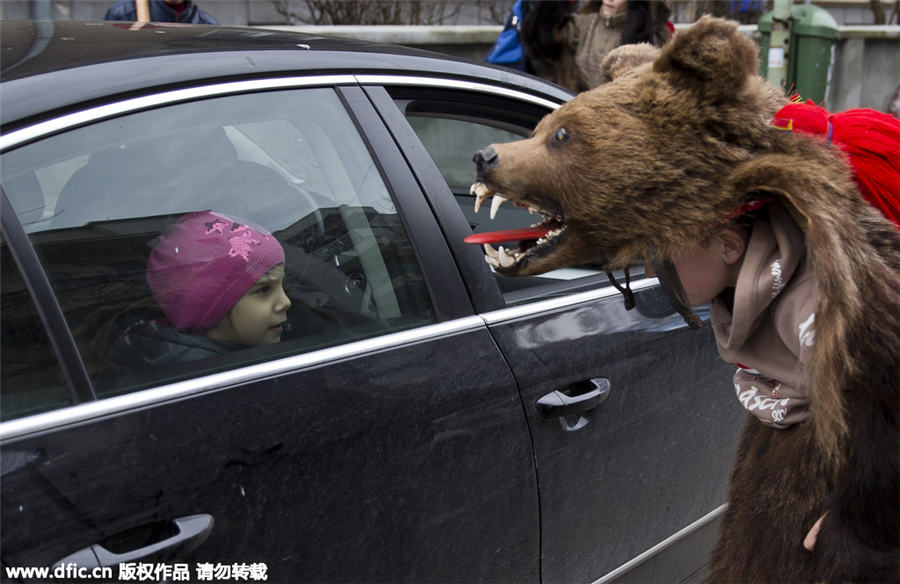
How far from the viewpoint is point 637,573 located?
244cm

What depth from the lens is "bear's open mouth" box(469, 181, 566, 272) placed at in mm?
1594

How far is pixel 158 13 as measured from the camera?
188 inches

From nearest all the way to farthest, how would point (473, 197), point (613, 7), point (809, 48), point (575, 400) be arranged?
point (575, 400) → point (473, 197) → point (613, 7) → point (809, 48)

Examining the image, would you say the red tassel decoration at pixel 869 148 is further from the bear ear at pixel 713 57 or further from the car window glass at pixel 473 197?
the car window glass at pixel 473 197

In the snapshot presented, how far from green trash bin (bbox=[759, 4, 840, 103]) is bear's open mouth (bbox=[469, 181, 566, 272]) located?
22.0ft

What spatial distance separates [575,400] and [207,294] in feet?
3.10

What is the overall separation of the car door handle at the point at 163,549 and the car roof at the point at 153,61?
2.45 feet

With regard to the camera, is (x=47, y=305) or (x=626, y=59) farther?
(x=626, y=59)

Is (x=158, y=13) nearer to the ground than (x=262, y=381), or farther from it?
farther from it

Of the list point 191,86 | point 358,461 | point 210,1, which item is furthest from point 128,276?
point 210,1

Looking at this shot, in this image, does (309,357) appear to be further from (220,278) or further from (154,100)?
(154,100)

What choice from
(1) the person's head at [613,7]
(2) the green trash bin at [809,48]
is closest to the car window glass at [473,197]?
(1) the person's head at [613,7]

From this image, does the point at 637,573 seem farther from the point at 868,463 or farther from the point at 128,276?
the point at 128,276

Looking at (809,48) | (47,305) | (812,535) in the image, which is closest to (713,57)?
(812,535)
